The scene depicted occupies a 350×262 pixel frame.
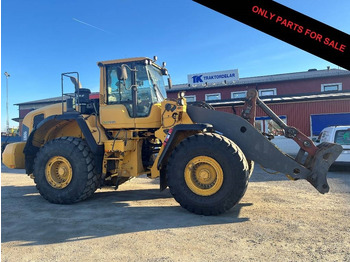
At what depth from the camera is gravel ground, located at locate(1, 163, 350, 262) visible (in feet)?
11.5

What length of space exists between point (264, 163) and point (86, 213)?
3.61 metres

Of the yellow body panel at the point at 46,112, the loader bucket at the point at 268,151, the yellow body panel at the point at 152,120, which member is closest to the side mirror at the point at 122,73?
the yellow body panel at the point at 152,120

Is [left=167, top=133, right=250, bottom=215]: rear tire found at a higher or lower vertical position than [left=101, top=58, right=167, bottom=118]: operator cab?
lower

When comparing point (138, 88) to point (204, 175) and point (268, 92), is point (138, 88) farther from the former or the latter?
point (268, 92)

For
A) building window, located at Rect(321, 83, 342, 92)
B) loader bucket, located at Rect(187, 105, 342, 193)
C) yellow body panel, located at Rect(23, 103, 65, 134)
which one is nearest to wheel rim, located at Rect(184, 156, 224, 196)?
loader bucket, located at Rect(187, 105, 342, 193)

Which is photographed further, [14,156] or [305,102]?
[305,102]

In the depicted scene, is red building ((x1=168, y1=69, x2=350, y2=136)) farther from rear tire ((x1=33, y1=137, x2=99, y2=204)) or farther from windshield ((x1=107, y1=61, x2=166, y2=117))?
rear tire ((x1=33, y1=137, x2=99, y2=204))

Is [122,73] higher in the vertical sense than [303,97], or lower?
lower

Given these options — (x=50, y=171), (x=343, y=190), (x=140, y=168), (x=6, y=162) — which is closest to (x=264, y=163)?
(x=140, y=168)

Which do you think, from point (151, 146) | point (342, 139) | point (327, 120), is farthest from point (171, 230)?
point (327, 120)

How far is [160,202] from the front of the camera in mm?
6148

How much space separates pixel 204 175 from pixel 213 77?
2226cm

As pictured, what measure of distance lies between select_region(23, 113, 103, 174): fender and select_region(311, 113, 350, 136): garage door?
53.9ft

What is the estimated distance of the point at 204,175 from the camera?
5.15 meters
